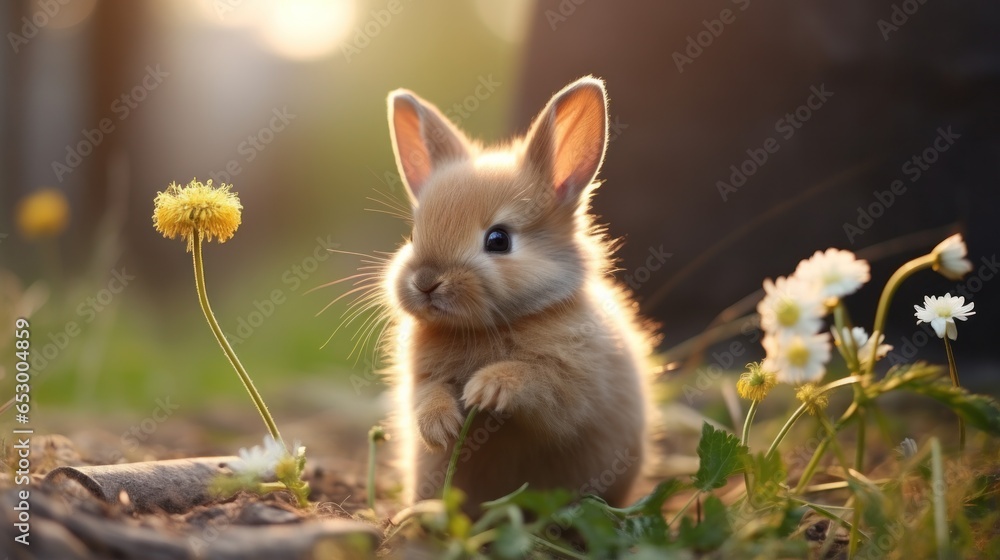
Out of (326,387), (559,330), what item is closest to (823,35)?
Answer: (559,330)

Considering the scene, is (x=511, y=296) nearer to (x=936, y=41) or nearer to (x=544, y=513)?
(x=544, y=513)

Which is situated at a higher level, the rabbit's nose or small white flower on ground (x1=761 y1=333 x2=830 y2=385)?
the rabbit's nose

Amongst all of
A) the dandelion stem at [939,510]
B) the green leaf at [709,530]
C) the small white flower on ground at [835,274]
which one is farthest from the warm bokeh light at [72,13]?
the dandelion stem at [939,510]

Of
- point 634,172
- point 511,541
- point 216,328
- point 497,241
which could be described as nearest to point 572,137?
point 497,241

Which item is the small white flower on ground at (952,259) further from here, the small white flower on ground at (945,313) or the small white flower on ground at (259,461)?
the small white flower on ground at (259,461)

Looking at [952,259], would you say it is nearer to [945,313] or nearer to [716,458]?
[945,313]

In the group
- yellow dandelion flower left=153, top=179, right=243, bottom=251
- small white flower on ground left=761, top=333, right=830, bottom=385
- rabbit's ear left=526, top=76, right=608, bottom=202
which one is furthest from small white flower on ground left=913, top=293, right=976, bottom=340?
yellow dandelion flower left=153, top=179, right=243, bottom=251

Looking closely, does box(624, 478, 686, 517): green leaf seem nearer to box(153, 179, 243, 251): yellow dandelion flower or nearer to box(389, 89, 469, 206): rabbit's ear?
box(153, 179, 243, 251): yellow dandelion flower
